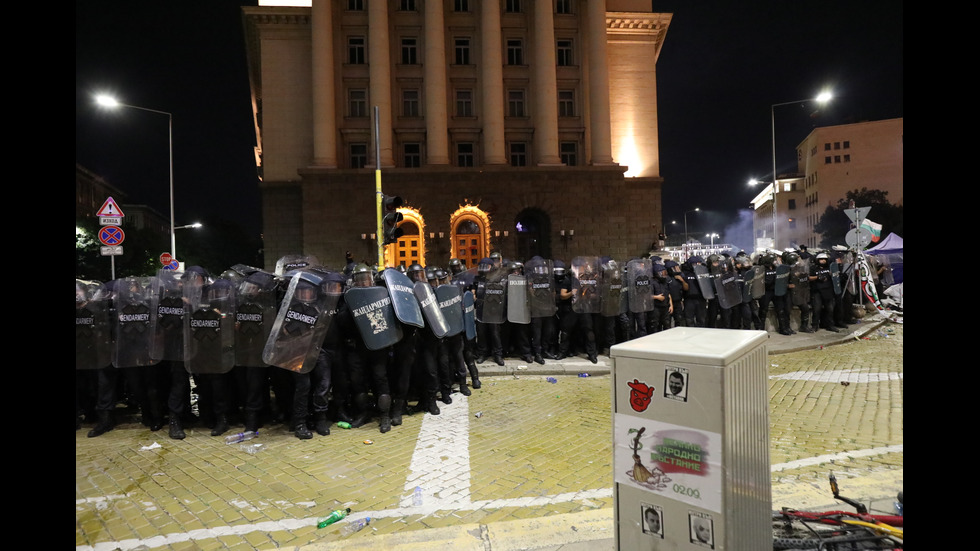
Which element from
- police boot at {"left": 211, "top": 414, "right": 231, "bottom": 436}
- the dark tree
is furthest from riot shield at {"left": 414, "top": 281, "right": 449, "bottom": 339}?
the dark tree

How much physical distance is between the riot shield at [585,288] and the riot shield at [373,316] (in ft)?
15.4

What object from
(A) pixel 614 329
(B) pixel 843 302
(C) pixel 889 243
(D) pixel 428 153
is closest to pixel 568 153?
(D) pixel 428 153

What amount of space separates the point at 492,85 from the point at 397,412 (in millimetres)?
24776

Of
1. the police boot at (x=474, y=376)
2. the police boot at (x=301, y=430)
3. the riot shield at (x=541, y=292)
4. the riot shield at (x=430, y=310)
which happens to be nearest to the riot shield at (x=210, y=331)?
the police boot at (x=301, y=430)

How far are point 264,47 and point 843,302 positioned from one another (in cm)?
3087

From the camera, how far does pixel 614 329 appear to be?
10383 millimetres

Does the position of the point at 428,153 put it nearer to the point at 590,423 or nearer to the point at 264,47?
the point at 264,47

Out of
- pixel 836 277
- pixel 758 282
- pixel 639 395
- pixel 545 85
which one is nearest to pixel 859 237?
pixel 836 277

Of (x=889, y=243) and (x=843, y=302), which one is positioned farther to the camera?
(x=889, y=243)

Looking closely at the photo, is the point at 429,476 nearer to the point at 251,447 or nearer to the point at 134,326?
the point at 251,447

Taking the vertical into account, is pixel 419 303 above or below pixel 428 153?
below

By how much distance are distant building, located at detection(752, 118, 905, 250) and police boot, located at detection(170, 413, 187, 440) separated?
75.7 m

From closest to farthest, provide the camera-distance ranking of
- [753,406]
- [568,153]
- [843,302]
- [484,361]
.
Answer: [753,406], [484,361], [843,302], [568,153]

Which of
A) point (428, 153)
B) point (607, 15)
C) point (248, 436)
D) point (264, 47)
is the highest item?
point (607, 15)
